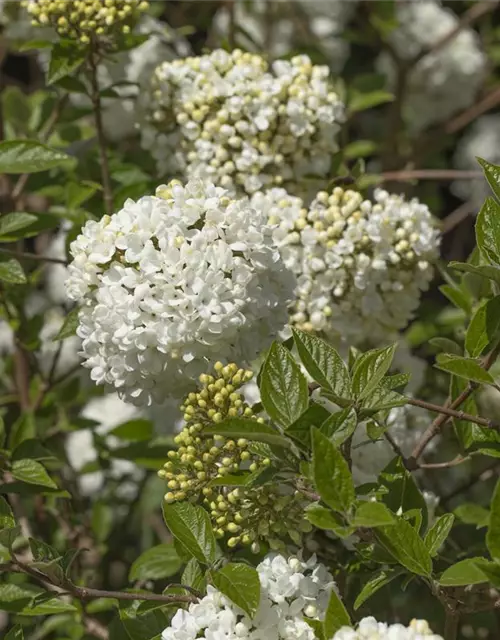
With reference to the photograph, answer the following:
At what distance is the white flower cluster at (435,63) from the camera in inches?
149

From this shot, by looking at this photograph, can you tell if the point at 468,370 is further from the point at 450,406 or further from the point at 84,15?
the point at 84,15

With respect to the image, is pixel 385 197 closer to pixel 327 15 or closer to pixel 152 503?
pixel 152 503

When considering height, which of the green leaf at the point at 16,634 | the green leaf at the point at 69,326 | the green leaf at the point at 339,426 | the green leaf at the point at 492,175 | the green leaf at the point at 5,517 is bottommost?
the green leaf at the point at 16,634

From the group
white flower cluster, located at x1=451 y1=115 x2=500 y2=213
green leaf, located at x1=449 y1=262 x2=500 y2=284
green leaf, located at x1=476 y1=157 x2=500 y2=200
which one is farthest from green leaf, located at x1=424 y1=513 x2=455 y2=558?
white flower cluster, located at x1=451 y1=115 x2=500 y2=213

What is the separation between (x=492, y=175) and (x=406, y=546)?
2.06 ft

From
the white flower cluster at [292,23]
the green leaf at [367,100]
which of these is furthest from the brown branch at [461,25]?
the green leaf at [367,100]

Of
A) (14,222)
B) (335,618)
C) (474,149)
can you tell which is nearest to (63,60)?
(14,222)

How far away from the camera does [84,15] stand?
2.07m

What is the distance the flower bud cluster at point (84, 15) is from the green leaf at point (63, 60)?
0.04 m

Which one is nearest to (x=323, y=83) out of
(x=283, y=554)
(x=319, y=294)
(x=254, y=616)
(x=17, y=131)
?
(x=319, y=294)

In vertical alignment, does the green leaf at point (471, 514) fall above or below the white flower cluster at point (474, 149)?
above

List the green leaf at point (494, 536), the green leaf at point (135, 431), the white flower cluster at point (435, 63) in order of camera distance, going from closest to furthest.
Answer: the green leaf at point (494, 536)
the green leaf at point (135, 431)
the white flower cluster at point (435, 63)

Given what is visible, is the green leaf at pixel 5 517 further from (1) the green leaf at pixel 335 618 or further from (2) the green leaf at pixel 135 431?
(2) the green leaf at pixel 135 431

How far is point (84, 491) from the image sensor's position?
3.25 m
